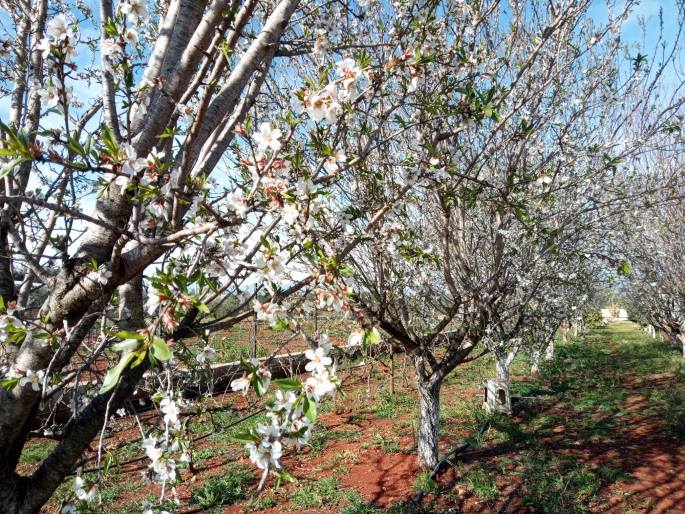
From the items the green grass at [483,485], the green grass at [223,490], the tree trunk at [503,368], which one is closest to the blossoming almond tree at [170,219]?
the green grass at [223,490]

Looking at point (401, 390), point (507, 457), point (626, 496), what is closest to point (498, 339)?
point (507, 457)

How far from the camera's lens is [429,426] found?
4.80 m

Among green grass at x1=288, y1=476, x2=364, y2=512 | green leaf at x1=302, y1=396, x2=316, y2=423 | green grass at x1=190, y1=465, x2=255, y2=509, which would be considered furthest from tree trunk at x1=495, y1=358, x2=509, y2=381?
green leaf at x1=302, y1=396, x2=316, y2=423

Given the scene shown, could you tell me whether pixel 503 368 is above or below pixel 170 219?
below

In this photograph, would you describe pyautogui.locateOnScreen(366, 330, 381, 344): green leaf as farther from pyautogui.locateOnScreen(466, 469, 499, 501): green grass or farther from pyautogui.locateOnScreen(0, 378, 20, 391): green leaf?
pyautogui.locateOnScreen(466, 469, 499, 501): green grass

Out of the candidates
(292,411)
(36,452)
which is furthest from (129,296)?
(36,452)

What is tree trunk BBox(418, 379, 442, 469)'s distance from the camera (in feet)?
15.5

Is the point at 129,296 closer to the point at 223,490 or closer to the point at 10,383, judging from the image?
the point at 10,383

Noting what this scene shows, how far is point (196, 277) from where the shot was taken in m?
1.39

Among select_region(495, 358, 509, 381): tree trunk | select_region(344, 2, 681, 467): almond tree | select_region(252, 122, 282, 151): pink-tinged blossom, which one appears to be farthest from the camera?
select_region(495, 358, 509, 381): tree trunk

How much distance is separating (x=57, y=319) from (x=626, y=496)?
575cm

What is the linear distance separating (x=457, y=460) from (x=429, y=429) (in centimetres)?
86

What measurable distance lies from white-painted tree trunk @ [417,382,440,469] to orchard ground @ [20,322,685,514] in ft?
0.63

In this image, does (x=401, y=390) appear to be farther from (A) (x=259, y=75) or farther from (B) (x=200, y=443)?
(A) (x=259, y=75)
